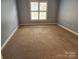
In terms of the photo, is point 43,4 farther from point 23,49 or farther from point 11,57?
point 11,57

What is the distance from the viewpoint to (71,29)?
18.2 ft

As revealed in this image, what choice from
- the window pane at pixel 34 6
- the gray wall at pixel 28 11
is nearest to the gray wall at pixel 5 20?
the gray wall at pixel 28 11

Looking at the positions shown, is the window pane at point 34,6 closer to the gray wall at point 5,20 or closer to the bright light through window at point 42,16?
the bright light through window at point 42,16

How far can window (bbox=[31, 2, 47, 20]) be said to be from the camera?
7902 millimetres

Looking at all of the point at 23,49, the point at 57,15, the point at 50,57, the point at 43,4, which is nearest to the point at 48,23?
the point at 57,15

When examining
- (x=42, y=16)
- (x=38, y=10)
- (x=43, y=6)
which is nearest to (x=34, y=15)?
(x=38, y=10)

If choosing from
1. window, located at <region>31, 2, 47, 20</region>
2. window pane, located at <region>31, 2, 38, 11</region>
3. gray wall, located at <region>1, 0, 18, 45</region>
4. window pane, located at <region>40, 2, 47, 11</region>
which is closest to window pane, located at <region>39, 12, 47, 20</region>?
window, located at <region>31, 2, 47, 20</region>

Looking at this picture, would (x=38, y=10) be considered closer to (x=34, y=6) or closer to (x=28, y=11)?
(x=34, y=6)

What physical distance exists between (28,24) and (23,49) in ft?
15.6

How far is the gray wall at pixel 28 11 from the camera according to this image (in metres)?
7.77

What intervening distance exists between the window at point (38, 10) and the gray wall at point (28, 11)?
0.92ft

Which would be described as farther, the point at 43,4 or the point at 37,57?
the point at 43,4

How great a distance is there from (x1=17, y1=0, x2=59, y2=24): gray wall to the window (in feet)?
0.92

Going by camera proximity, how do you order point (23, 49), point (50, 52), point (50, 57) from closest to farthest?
Result: point (50, 57) < point (50, 52) < point (23, 49)
